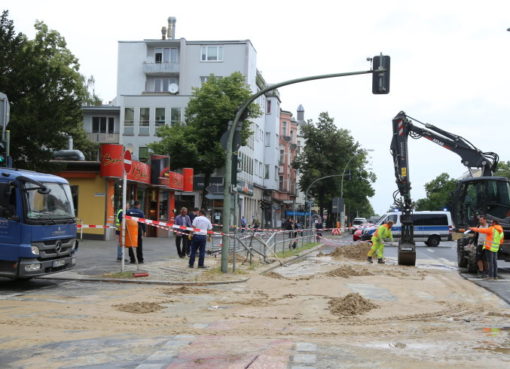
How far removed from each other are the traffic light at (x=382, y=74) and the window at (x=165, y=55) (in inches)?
1871

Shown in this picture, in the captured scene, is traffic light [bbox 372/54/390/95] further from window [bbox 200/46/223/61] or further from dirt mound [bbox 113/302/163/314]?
window [bbox 200/46/223/61]

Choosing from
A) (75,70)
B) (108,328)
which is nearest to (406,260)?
(108,328)

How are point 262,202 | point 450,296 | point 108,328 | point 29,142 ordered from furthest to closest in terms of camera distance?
point 262,202, point 29,142, point 450,296, point 108,328

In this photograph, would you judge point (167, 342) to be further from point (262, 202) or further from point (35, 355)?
point (262, 202)

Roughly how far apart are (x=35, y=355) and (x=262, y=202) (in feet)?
209

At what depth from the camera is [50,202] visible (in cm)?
1308

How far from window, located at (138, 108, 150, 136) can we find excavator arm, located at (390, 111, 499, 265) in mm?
38567

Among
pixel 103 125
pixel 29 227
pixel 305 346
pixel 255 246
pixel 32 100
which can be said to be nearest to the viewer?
pixel 305 346

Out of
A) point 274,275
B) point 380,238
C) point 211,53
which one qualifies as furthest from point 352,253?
point 211,53

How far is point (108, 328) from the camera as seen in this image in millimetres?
8234

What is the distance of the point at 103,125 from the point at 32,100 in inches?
1483

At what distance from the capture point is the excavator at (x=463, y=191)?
19625 mm

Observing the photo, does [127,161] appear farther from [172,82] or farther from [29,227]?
[172,82]

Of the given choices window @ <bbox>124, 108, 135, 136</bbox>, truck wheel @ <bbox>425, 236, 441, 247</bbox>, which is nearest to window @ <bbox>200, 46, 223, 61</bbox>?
window @ <bbox>124, 108, 135, 136</bbox>
